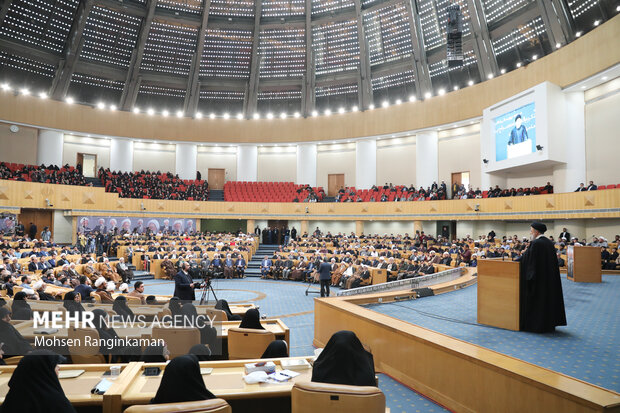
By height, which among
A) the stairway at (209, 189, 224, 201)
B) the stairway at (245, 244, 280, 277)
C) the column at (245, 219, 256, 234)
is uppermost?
the stairway at (209, 189, 224, 201)

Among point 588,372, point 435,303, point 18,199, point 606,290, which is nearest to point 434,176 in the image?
point 606,290

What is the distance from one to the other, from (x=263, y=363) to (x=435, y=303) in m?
4.19

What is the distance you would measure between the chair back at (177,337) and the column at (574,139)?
53.9ft

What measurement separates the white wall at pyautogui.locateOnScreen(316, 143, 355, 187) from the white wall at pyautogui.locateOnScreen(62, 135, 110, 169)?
14278 mm

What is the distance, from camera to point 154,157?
86.2ft

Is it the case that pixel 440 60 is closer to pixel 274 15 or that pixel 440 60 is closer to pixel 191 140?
pixel 274 15

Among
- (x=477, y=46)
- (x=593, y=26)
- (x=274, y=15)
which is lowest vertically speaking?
(x=593, y=26)

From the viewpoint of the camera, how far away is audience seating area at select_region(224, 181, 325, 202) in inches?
958

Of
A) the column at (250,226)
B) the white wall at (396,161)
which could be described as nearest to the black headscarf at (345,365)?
the column at (250,226)

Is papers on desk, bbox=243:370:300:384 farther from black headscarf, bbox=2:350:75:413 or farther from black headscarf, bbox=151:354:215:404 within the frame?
black headscarf, bbox=2:350:75:413

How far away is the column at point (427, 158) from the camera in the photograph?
Result: 2256cm

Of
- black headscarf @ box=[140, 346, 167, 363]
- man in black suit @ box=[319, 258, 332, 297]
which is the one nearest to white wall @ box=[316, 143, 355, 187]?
man in black suit @ box=[319, 258, 332, 297]

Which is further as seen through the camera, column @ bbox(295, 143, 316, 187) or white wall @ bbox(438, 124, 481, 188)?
column @ bbox(295, 143, 316, 187)

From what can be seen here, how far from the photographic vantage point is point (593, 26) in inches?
548
